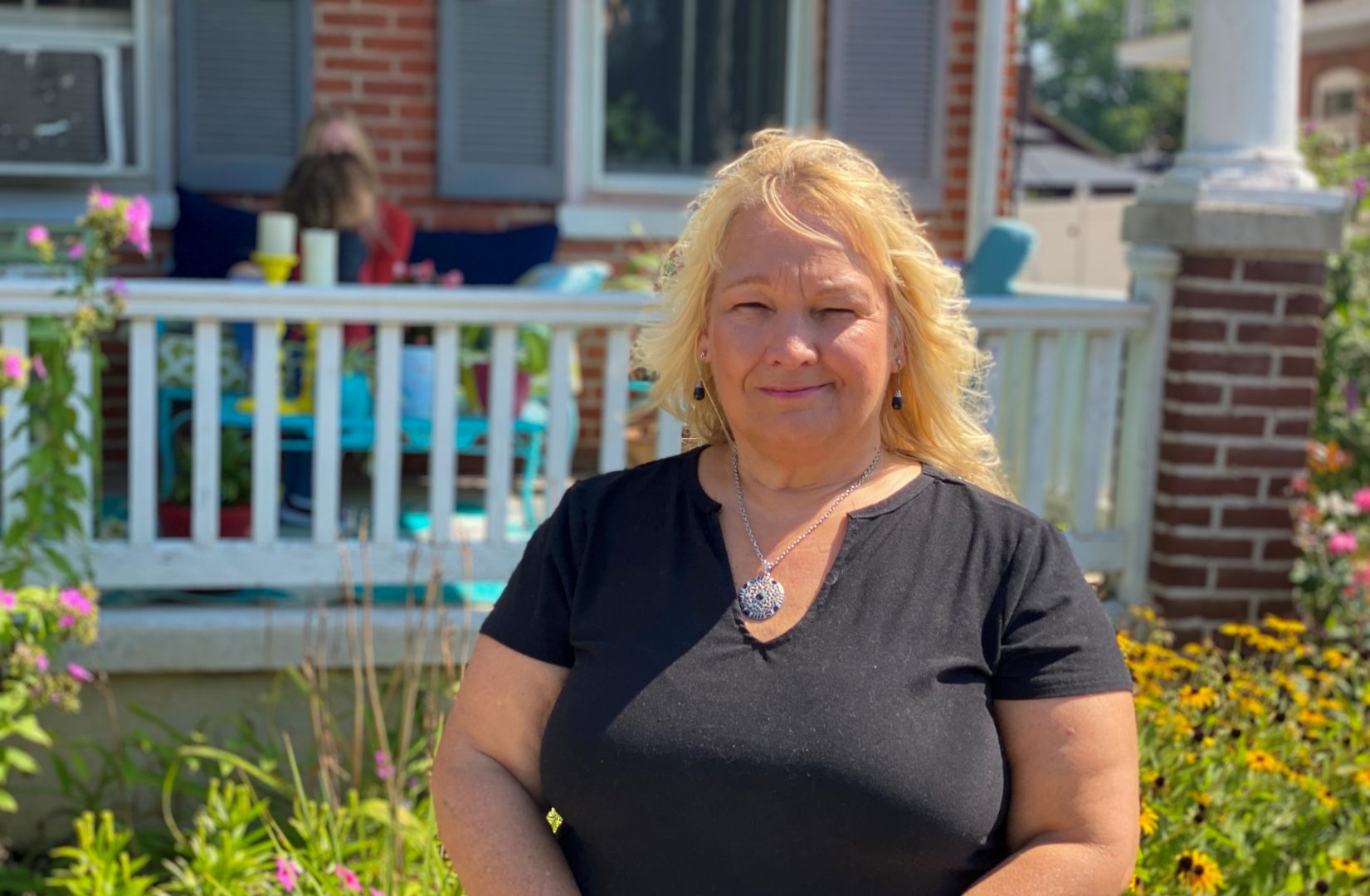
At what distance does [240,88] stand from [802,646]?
16.2ft

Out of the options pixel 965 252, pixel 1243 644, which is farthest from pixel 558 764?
pixel 965 252

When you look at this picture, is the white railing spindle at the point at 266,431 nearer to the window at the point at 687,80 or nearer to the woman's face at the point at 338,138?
the woman's face at the point at 338,138

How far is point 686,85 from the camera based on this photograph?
686cm

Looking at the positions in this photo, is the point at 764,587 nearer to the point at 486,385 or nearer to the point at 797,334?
the point at 797,334

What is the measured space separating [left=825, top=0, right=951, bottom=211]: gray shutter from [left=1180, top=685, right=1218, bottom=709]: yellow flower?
408cm

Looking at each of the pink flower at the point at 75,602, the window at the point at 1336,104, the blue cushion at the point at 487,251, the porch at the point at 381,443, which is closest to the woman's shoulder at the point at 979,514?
the porch at the point at 381,443

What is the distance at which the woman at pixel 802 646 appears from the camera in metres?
1.80

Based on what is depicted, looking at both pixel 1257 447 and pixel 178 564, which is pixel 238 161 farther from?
pixel 1257 447

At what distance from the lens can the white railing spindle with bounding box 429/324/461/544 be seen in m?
4.12

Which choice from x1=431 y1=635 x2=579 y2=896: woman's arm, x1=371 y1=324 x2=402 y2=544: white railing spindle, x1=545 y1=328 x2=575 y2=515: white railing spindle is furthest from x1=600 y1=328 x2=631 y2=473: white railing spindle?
x1=431 y1=635 x2=579 y2=896: woman's arm

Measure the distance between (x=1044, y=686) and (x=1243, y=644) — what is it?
2.82m

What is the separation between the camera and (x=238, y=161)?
6.09 metres

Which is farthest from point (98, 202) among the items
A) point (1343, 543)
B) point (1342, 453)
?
point (1342, 453)

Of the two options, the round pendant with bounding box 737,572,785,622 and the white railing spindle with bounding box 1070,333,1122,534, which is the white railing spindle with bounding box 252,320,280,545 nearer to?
the white railing spindle with bounding box 1070,333,1122,534
